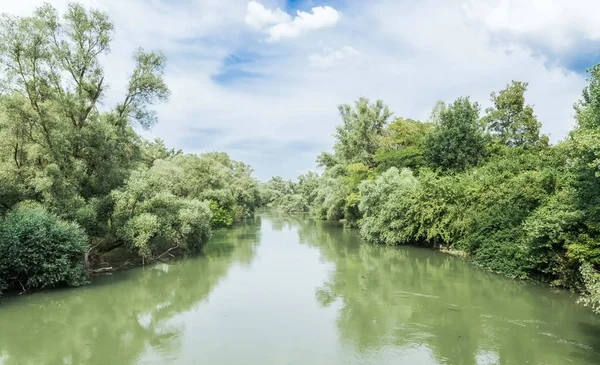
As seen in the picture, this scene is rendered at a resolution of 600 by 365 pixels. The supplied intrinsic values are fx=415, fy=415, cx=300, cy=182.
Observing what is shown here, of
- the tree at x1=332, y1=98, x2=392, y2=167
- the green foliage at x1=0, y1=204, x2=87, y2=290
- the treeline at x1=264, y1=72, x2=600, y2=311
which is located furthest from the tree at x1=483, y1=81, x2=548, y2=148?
the green foliage at x1=0, y1=204, x2=87, y2=290

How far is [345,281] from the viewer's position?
56.3ft

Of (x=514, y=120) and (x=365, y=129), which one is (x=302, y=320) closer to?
(x=514, y=120)

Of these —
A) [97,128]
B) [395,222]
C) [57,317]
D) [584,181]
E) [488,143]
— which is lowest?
[57,317]

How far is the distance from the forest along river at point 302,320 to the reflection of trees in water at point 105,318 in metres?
0.04

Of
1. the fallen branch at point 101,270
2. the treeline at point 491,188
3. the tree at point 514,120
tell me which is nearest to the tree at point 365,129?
the treeline at point 491,188

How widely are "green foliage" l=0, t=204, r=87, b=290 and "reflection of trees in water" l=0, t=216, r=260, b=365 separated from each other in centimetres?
71

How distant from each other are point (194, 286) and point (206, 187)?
2011 cm

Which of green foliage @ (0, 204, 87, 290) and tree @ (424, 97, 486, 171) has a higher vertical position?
tree @ (424, 97, 486, 171)

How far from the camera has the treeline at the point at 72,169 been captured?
14.8 m

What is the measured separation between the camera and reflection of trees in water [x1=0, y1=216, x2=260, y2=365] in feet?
32.2

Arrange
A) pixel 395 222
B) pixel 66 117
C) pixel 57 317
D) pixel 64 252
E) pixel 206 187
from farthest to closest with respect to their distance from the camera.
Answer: pixel 206 187
pixel 395 222
pixel 66 117
pixel 64 252
pixel 57 317

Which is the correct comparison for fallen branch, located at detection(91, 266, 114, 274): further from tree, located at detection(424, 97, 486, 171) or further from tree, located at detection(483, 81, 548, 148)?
tree, located at detection(483, 81, 548, 148)

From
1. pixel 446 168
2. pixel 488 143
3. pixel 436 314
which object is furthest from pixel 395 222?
pixel 436 314

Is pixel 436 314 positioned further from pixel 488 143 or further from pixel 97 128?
pixel 488 143
